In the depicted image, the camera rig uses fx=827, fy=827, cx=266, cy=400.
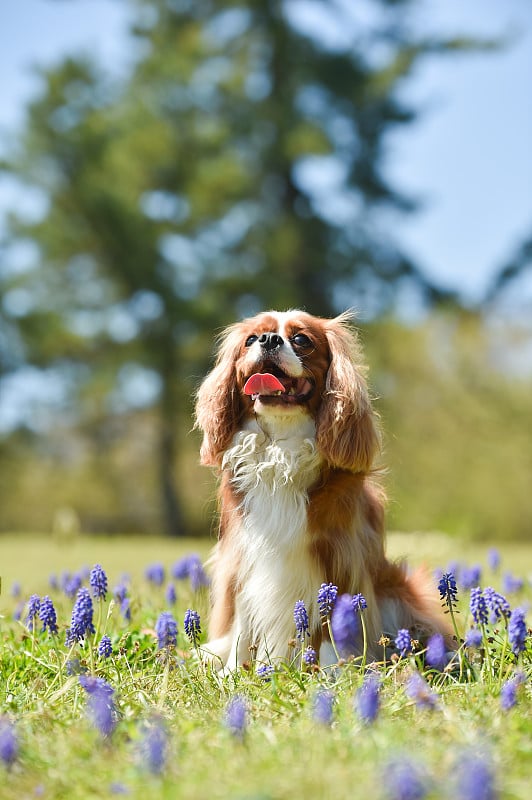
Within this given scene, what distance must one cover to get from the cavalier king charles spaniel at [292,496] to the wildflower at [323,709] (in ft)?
2.65

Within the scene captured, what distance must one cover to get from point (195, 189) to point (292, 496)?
47.0ft

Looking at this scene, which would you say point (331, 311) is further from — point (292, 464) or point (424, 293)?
point (292, 464)

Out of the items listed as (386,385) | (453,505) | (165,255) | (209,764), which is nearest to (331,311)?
(386,385)

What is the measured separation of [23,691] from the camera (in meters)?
3.03

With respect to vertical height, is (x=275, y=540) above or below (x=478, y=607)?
above

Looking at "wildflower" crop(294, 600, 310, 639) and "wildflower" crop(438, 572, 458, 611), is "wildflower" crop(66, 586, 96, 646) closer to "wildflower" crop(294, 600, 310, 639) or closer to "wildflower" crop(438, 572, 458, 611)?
"wildflower" crop(294, 600, 310, 639)

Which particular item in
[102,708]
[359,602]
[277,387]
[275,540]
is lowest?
[102,708]

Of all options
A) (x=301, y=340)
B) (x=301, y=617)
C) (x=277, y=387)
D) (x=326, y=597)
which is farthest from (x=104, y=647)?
(x=301, y=340)

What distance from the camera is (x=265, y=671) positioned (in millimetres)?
3053

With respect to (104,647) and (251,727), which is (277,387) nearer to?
(104,647)

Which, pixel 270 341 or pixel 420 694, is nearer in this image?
pixel 420 694

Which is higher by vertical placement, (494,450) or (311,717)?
(494,450)

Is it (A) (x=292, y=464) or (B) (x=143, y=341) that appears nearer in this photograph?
(A) (x=292, y=464)

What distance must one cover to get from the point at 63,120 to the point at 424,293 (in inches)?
331
